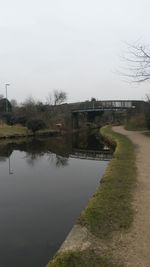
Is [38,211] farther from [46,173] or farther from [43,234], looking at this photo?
[46,173]

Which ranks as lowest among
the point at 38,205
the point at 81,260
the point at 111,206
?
the point at 38,205

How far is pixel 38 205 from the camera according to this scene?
10.4 metres

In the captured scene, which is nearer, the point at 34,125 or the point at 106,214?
the point at 106,214

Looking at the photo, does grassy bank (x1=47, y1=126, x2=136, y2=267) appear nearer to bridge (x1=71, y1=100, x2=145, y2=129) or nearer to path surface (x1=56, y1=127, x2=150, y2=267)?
path surface (x1=56, y1=127, x2=150, y2=267)

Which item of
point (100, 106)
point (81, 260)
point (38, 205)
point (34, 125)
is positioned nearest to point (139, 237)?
point (81, 260)

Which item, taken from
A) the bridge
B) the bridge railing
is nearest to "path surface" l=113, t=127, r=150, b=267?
the bridge

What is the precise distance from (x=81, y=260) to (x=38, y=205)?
5329mm

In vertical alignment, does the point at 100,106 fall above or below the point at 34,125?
above

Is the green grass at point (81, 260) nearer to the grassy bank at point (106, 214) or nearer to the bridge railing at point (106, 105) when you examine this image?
the grassy bank at point (106, 214)

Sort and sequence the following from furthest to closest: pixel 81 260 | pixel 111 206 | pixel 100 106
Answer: pixel 100 106, pixel 111 206, pixel 81 260

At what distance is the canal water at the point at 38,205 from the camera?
7.20 meters

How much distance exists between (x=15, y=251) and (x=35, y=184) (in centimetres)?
641

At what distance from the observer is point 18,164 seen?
19.5 metres

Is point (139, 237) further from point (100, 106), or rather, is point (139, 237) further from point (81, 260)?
point (100, 106)
